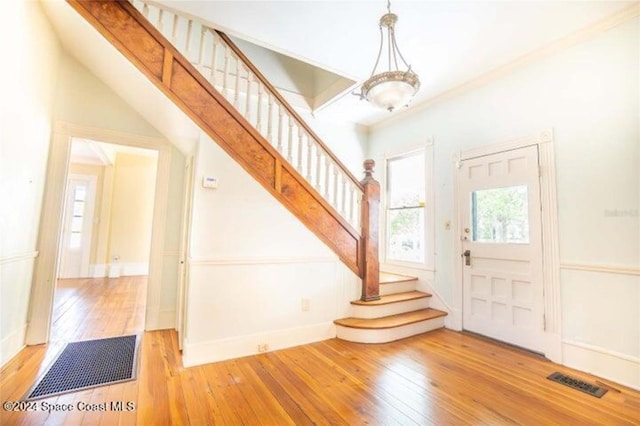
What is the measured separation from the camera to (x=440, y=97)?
153 inches

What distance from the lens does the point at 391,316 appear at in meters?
3.43

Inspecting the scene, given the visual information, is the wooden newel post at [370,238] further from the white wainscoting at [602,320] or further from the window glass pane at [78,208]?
the window glass pane at [78,208]

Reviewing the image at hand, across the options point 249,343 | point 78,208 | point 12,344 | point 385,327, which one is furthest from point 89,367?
point 78,208

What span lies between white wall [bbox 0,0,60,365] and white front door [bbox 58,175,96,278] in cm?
422

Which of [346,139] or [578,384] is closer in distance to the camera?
[578,384]

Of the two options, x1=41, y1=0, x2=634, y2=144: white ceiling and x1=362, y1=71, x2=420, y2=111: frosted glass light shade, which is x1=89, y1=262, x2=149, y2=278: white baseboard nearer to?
x1=41, y1=0, x2=634, y2=144: white ceiling

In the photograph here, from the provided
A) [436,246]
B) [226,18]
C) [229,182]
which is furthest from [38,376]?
[436,246]

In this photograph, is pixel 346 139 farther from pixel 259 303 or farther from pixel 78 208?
pixel 78 208

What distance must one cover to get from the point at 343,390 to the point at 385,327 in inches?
43.1

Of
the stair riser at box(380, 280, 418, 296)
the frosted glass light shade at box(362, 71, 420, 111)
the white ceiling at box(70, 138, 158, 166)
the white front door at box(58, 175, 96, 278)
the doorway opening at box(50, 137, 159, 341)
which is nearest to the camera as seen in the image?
the frosted glass light shade at box(362, 71, 420, 111)

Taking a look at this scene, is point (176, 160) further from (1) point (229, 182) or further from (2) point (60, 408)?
(2) point (60, 408)

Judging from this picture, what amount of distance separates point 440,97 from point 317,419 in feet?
13.0

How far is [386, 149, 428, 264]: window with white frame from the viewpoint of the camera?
13.8 feet

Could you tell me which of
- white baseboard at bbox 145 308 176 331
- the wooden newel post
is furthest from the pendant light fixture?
white baseboard at bbox 145 308 176 331
